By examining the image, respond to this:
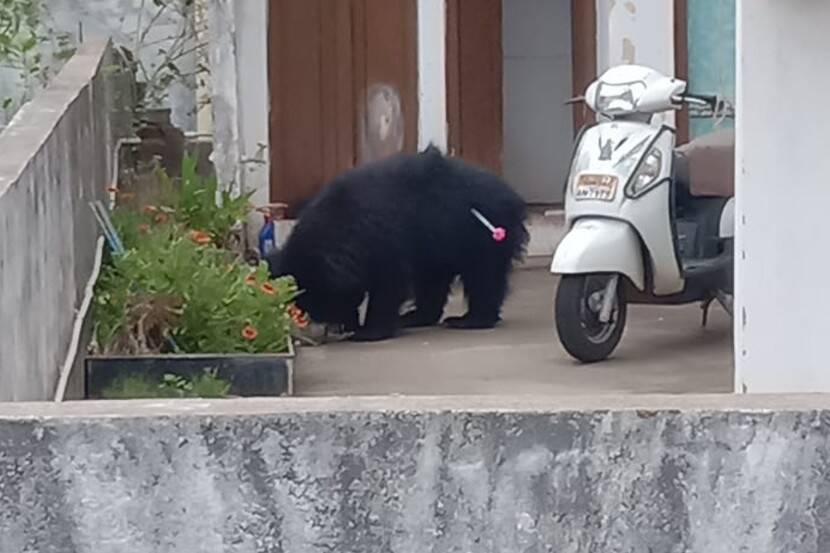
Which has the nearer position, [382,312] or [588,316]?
[588,316]

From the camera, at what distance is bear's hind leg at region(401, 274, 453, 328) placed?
7836 millimetres

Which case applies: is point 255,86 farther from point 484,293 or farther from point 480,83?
point 484,293

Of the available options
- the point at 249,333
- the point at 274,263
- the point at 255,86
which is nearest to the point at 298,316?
the point at 274,263

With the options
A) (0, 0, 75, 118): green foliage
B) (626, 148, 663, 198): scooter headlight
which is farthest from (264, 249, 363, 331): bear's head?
(0, 0, 75, 118): green foliage

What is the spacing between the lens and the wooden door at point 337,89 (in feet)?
30.7

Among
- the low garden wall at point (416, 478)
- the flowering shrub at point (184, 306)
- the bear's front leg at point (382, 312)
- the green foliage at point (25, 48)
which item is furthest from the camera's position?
the green foliage at point (25, 48)

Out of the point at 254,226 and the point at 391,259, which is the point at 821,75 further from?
the point at 254,226

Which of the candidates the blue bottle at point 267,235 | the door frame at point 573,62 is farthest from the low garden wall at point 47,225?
the door frame at point 573,62

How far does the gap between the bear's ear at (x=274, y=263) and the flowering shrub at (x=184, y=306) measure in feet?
1.33

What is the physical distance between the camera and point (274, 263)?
24.2ft

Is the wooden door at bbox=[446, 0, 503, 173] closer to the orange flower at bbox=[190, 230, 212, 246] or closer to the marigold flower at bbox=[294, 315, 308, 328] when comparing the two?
the orange flower at bbox=[190, 230, 212, 246]

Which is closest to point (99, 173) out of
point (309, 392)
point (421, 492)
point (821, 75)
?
point (309, 392)

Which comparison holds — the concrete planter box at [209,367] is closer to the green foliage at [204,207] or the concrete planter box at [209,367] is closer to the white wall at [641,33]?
the green foliage at [204,207]

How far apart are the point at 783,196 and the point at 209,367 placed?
209 centimetres
